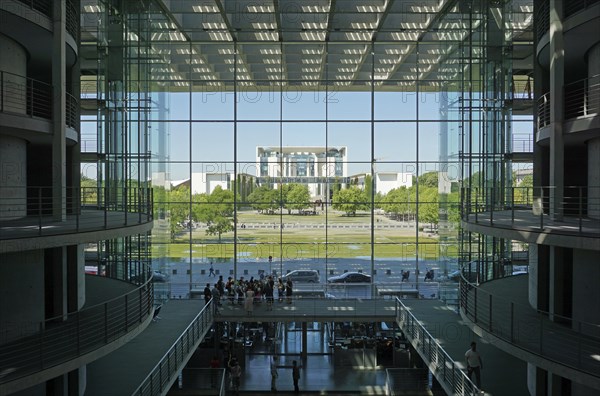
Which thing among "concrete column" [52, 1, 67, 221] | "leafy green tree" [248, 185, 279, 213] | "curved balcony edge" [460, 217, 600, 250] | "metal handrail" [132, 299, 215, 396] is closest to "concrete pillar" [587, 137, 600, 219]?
"curved balcony edge" [460, 217, 600, 250]

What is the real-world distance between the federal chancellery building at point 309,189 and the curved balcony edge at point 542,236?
2 cm

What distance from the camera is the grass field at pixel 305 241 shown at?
1684cm

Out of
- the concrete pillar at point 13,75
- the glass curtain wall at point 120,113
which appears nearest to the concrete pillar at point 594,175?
the concrete pillar at point 13,75

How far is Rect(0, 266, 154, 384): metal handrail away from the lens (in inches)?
196

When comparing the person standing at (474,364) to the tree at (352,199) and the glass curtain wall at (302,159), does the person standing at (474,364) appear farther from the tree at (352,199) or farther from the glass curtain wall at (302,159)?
the tree at (352,199)

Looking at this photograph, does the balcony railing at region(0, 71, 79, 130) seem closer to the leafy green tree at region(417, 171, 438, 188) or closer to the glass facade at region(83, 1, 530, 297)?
the glass facade at region(83, 1, 530, 297)

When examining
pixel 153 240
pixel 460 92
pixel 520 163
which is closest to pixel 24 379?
pixel 153 240

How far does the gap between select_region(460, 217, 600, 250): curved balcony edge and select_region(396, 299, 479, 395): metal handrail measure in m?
2.05

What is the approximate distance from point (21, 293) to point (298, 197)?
1122 cm

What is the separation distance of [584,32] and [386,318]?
8.26 m

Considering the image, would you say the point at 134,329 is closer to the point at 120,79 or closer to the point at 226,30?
the point at 120,79

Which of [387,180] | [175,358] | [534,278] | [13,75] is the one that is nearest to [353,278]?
[387,180]

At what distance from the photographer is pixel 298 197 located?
17.0 meters

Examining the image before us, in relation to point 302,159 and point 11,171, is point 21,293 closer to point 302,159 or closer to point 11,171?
point 11,171
